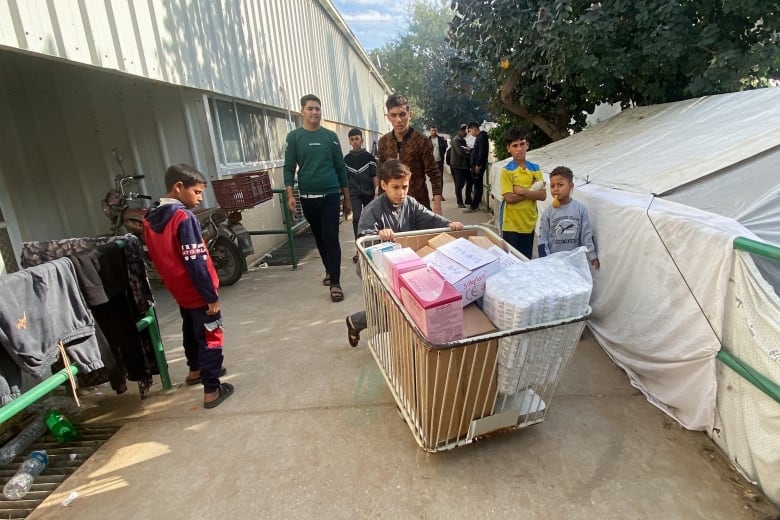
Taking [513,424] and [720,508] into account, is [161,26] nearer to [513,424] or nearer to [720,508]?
[513,424]

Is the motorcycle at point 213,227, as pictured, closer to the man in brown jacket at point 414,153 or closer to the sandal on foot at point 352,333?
the man in brown jacket at point 414,153

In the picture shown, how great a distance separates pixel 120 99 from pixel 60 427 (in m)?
4.42

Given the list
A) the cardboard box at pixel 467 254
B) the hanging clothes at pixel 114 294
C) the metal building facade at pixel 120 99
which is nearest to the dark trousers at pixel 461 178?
the metal building facade at pixel 120 99

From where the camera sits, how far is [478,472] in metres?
2.13

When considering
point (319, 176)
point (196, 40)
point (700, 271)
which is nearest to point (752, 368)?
point (700, 271)

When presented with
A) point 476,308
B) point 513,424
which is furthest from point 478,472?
point 476,308

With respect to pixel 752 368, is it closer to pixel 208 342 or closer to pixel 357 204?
pixel 208 342

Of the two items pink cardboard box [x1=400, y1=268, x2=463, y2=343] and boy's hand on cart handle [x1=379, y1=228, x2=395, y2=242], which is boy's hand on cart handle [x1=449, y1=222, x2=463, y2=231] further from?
pink cardboard box [x1=400, y1=268, x2=463, y2=343]

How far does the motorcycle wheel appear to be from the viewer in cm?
498

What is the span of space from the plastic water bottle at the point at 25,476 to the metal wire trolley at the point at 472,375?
6.64 ft

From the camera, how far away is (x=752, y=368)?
1927 millimetres

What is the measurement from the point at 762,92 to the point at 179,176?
15.4 feet

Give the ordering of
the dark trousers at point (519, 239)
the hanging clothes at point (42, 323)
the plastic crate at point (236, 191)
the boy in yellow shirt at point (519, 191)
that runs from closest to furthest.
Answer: the hanging clothes at point (42, 323), the boy in yellow shirt at point (519, 191), the dark trousers at point (519, 239), the plastic crate at point (236, 191)

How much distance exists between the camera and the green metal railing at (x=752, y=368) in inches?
68.9
